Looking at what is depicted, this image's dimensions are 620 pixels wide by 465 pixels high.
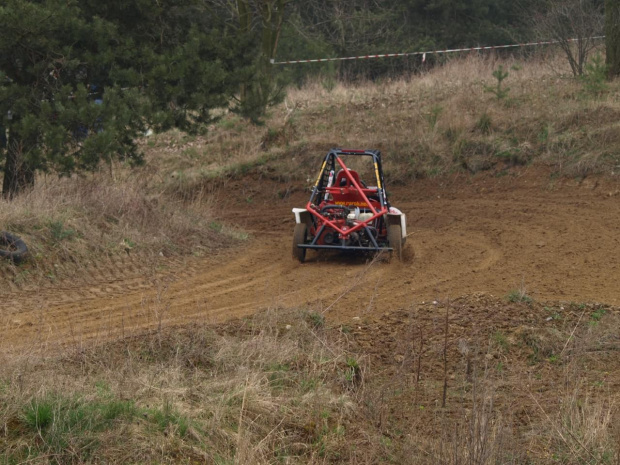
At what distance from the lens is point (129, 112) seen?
→ 12.0 metres

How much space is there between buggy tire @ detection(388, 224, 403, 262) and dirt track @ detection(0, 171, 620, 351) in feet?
0.71

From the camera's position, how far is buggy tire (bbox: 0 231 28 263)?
30.9 ft

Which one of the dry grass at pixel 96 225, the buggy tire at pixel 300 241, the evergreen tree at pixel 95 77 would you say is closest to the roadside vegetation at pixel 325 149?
the dry grass at pixel 96 225

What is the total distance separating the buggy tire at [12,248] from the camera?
9414 mm

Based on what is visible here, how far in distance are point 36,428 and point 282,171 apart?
13.5 meters

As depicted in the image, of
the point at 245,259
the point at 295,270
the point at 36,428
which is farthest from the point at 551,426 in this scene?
the point at 245,259

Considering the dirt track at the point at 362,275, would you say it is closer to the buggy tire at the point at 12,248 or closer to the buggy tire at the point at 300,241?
the buggy tire at the point at 300,241

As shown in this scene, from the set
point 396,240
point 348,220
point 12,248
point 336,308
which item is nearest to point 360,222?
point 348,220

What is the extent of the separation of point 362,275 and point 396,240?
374cm

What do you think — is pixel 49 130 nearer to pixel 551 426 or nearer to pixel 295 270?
pixel 295 270

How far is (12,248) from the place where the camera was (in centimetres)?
960

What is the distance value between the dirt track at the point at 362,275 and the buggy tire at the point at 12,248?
0.58 m

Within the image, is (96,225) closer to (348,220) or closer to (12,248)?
(12,248)

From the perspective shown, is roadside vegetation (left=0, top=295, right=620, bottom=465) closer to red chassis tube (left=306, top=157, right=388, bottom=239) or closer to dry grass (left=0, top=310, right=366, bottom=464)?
dry grass (left=0, top=310, right=366, bottom=464)
